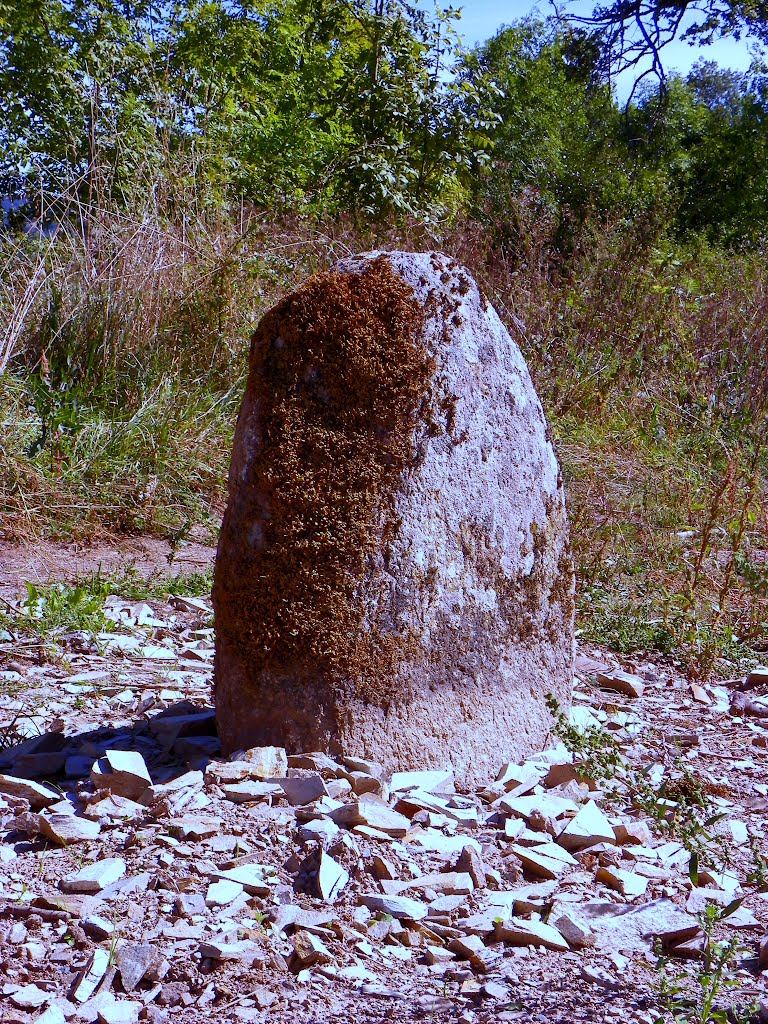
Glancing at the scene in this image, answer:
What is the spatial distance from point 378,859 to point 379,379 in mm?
1277

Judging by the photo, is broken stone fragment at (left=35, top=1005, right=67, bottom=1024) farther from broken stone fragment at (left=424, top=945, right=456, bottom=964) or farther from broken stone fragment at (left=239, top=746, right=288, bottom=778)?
broken stone fragment at (left=239, top=746, right=288, bottom=778)

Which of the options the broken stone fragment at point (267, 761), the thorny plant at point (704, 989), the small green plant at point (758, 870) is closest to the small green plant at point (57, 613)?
the broken stone fragment at point (267, 761)

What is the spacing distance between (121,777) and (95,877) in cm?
44

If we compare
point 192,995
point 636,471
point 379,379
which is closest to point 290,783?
point 192,995

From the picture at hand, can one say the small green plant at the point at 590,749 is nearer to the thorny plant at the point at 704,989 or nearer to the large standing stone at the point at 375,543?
the large standing stone at the point at 375,543

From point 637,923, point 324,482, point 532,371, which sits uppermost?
point 532,371

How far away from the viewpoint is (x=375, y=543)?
2844mm

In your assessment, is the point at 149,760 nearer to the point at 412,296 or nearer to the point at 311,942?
the point at 311,942

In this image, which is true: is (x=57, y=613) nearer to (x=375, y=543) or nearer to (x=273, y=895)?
(x=375, y=543)

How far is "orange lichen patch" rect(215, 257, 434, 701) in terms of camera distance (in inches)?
110

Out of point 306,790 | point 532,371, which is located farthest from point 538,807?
point 532,371

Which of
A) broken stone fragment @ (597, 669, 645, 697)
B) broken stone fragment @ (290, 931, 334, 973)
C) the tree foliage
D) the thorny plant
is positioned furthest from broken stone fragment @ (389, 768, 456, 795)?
the tree foliage

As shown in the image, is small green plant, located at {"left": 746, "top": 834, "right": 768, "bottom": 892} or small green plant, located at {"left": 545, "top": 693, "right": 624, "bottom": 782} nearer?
small green plant, located at {"left": 746, "top": 834, "right": 768, "bottom": 892}

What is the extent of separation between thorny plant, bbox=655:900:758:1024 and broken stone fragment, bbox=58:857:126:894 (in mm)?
1162
